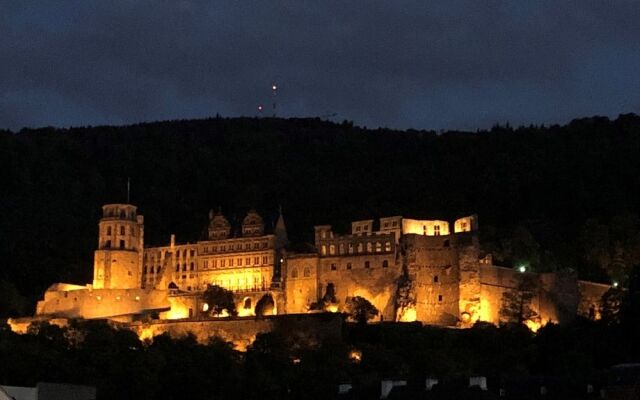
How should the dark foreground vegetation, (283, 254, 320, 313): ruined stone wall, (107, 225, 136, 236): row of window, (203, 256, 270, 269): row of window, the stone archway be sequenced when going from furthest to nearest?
(107, 225, 136, 236): row of window → (203, 256, 270, 269): row of window → (283, 254, 320, 313): ruined stone wall → the stone archway → the dark foreground vegetation

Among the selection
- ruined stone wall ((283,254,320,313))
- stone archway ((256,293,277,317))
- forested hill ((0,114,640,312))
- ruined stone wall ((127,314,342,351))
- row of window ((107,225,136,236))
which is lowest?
ruined stone wall ((127,314,342,351))

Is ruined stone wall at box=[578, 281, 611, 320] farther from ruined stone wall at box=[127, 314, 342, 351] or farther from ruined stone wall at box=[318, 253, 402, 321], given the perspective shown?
ruined stone wall at box=[127, 314, 342, 351]

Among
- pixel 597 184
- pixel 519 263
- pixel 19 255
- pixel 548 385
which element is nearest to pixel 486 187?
pixel 597 184

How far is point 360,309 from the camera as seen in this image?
97.4m

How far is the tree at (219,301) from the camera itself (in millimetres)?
101969

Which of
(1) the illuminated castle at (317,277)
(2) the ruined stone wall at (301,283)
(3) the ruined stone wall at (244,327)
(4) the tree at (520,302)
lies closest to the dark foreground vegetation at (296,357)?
(3) the ruined stone wall at (244,327)

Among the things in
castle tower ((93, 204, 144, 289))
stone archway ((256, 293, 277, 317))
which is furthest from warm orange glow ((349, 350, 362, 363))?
castle tower ((93, 204, 144, 289))

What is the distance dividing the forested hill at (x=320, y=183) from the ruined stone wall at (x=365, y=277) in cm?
1075

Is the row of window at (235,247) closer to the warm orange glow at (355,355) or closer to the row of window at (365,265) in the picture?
the row of window at (365,265)

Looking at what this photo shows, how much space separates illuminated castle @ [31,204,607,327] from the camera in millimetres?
98062

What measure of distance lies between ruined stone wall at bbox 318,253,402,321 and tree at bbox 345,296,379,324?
121 centimetres

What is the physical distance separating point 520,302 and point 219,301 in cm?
2142

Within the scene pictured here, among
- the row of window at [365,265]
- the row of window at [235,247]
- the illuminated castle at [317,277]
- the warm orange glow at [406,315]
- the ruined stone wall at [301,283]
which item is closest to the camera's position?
the warm orange glow at [406,315]

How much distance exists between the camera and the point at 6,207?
154375 millimetres
